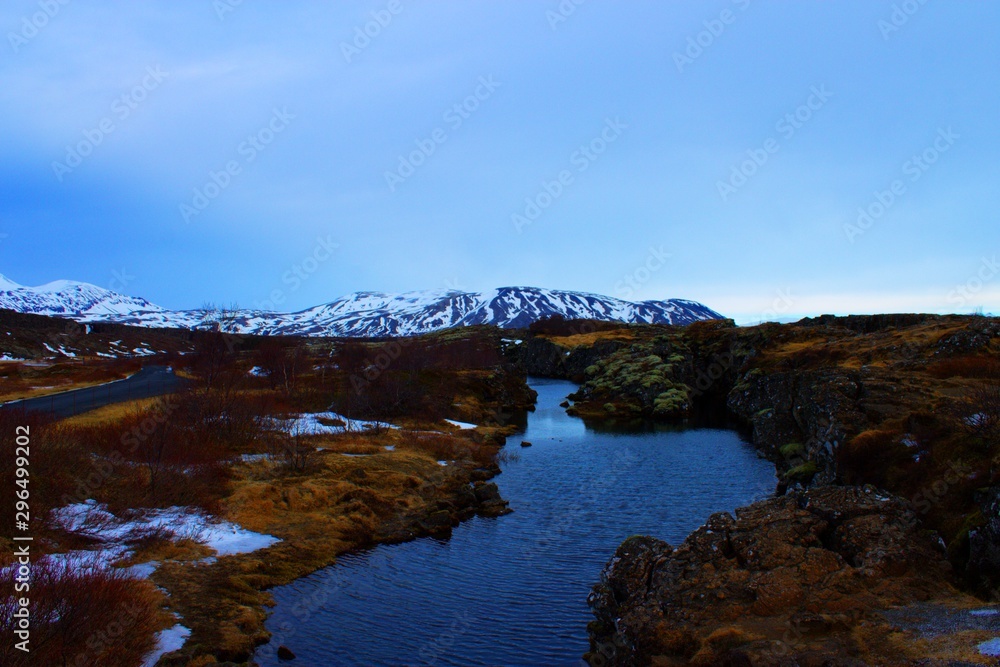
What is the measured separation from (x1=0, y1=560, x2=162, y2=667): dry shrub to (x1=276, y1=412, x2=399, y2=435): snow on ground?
83.6 feet

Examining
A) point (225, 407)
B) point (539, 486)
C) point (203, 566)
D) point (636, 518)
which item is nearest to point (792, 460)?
point (636, 518)

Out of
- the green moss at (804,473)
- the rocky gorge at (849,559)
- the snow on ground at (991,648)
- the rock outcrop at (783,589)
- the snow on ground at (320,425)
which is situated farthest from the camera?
the snow on ground at (320,425)

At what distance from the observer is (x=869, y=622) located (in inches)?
482

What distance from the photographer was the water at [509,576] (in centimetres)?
1673

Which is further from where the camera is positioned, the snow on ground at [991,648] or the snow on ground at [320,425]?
the snow on ground at [320,425]

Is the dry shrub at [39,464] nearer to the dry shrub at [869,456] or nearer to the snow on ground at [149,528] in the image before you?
the snow on ground at [149,528]

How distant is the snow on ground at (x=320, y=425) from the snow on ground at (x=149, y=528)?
51.7 feet

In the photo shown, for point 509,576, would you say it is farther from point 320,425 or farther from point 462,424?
point 462,424

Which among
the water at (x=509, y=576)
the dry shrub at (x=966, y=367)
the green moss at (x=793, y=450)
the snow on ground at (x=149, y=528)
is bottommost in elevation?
the water at (x=509, y=576)

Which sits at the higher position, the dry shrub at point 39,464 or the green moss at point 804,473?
the dry shrub at point 39,464

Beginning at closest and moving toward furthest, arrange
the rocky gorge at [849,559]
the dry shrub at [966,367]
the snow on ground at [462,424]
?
the rocky gorge at [849,559] → the dry shrub at [966,367] → the snow on ground at [462,424]

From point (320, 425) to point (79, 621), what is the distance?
33.7 metres

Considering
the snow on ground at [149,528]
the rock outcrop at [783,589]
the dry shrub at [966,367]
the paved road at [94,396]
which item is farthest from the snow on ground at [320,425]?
the dry shrub at [966,367]

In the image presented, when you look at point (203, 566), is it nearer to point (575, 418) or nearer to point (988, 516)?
point (988, 516)
